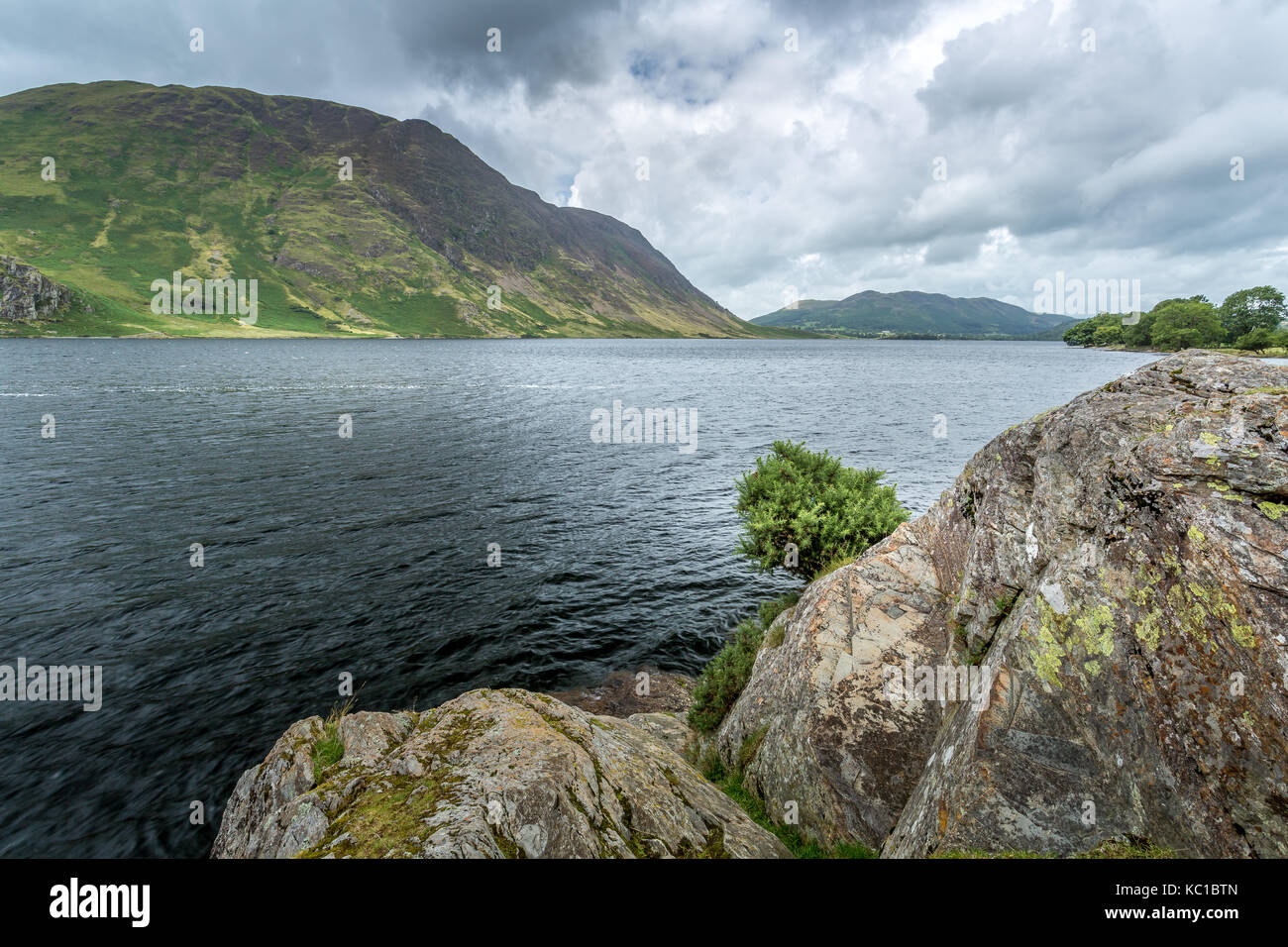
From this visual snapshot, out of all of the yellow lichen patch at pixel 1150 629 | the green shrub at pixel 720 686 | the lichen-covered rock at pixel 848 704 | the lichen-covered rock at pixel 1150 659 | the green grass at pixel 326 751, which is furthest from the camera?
the green shrub at pixel 720 686

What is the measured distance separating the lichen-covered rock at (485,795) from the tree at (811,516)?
1364cm

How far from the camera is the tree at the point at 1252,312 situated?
16388 cm

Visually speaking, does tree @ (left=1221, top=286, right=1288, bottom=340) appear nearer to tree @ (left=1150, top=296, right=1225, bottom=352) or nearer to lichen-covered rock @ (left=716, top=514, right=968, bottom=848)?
tree @ (left=1150, top=296, right=1225, bottom=352)

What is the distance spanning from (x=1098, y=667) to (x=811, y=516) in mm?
15019

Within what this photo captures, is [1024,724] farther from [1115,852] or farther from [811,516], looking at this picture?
[811,516]

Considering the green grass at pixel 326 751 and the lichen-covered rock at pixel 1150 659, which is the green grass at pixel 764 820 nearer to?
the lichen-covered rock at pixel 1150 659

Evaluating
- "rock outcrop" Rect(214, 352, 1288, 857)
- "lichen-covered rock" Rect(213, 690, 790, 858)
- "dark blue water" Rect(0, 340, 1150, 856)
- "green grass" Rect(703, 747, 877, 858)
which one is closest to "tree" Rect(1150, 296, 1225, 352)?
"dark blue water" Rect(0, 340, 1150, 856)

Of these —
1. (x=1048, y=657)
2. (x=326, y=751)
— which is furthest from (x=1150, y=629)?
(x=326, y=751)

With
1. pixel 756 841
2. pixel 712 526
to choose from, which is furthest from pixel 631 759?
pixel 712 526

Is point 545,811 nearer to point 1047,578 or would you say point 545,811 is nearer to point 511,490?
point 1047,578

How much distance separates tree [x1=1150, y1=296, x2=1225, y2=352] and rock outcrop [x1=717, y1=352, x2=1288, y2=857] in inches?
8456

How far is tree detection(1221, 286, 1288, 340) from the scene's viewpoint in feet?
538

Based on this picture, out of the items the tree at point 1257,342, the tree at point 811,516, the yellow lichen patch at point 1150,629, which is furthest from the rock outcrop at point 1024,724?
the tree at point 1257,342
